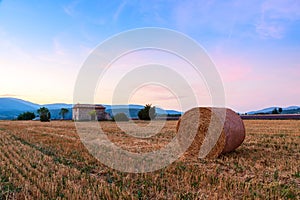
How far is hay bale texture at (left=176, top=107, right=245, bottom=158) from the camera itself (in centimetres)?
786

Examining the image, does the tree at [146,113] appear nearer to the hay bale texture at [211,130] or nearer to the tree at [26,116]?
the hay bale texture at [211,130]

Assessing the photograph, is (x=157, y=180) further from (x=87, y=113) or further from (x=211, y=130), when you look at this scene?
(x=87, y=113)

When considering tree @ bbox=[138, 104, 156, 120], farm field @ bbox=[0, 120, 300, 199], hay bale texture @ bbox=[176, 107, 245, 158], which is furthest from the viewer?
tree @ bbox=[138, 104, 156, 120]

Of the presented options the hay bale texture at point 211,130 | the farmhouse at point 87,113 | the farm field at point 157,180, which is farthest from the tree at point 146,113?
the farm field at point 157,180

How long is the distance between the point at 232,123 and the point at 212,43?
6683 millimetres

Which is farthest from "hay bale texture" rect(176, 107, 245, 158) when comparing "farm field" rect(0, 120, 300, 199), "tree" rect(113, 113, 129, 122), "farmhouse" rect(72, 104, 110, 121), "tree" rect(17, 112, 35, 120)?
"tree" rect(17, 112, 35, 120)

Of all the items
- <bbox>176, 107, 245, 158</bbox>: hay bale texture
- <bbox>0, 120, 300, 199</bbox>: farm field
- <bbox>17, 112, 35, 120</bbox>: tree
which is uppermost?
<bbox>17, 112, 35, 120</bbox>: tree

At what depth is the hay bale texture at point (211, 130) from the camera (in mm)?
7863

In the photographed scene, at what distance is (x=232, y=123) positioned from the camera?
8.31 m

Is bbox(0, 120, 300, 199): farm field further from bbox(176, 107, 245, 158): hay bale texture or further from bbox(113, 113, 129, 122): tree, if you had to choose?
bbox(113, 113, 129, 122): tree

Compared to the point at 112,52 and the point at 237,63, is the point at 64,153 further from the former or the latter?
the point at 237,63

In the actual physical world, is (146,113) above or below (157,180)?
above

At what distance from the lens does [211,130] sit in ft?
27.3

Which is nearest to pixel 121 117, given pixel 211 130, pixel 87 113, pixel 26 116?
pixel 87 113
